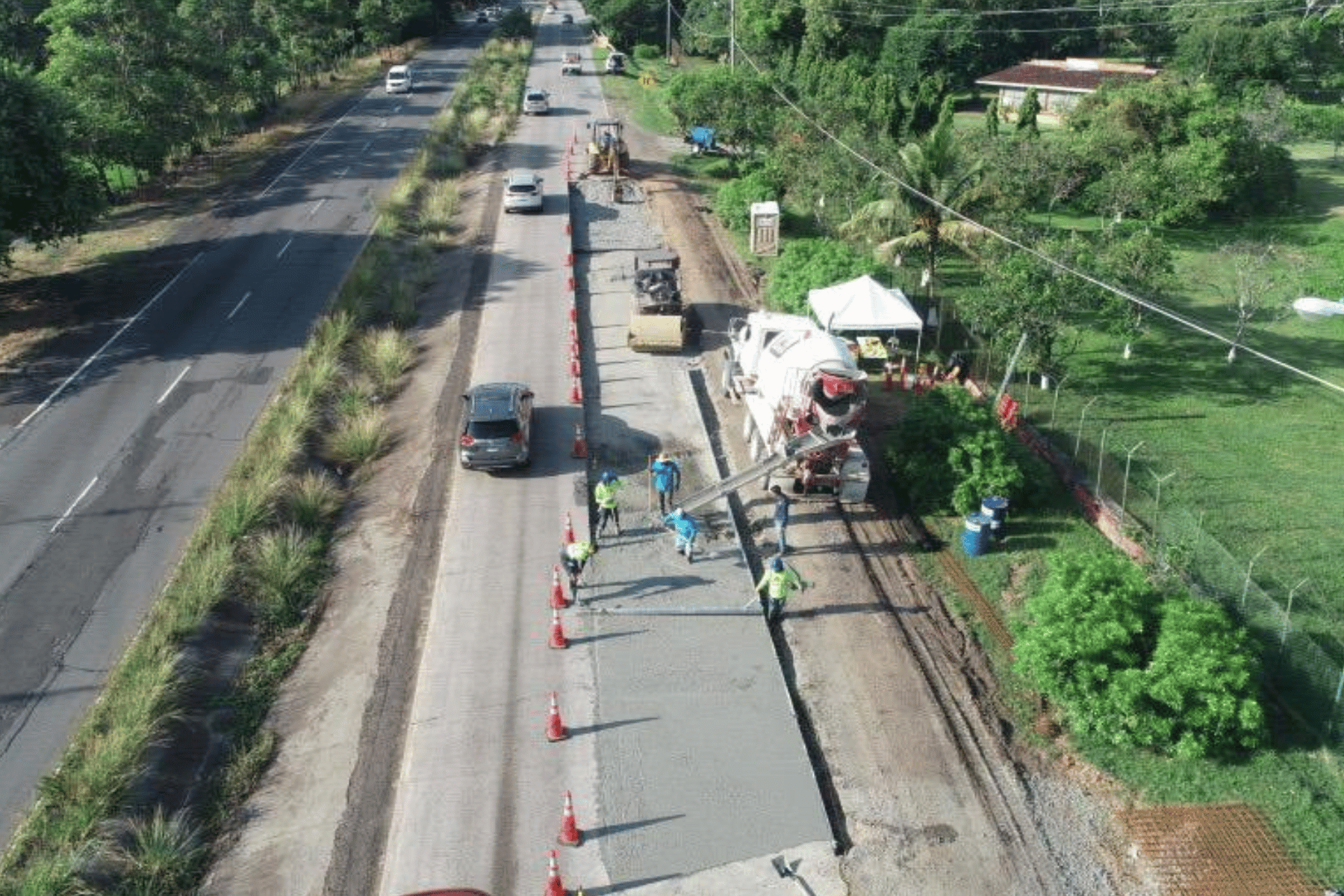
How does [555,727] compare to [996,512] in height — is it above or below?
below

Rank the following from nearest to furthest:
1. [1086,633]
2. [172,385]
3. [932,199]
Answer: [1086,633] < [172,385] < [932,199]

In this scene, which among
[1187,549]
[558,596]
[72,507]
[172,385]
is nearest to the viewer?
[1187,549]

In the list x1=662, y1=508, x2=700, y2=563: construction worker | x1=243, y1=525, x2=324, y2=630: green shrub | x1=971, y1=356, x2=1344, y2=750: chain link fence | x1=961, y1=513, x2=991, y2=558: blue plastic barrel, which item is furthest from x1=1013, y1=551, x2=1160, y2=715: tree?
x1=243, y1=525, x2=324, y2=630: green shrub

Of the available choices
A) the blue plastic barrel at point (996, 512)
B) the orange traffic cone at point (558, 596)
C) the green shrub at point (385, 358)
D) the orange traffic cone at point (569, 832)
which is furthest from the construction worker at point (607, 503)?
the green shrub at point (385, 358)

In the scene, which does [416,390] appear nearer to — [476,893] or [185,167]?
[476,893]

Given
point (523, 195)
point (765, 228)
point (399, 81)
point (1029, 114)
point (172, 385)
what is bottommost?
point (172, 385)

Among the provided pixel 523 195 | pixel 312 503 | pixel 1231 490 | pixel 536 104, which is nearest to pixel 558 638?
pixel 312 503

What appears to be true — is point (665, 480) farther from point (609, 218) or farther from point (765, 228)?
point (609, 218)

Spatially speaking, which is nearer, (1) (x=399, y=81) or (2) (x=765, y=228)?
(2) (x=765, y=228)
